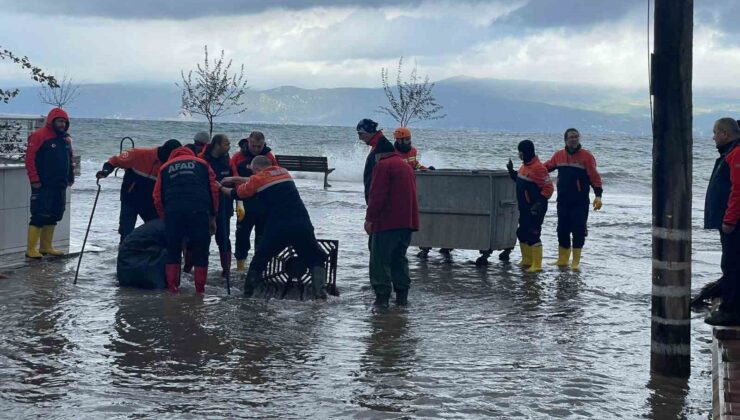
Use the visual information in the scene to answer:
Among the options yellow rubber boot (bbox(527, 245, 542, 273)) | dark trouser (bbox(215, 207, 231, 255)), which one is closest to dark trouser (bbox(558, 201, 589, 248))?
yellow rubber boot (bbox(527, 245, 542, 273))

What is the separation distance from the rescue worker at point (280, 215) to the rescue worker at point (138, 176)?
147 cm

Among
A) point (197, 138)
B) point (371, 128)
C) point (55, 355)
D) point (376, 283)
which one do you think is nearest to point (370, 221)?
point (376, 283)

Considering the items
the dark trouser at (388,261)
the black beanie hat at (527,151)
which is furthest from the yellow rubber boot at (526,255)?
the dark trouser at (388,261)

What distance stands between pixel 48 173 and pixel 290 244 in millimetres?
3820

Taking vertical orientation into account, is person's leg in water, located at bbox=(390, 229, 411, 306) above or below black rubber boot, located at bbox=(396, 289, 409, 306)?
above

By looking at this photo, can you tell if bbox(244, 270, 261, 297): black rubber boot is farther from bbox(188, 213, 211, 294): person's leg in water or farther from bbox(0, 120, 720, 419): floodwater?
bbox(188, 213, 211, 294): person's leg in water

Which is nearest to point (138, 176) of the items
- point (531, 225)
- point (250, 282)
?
point (250, 282)

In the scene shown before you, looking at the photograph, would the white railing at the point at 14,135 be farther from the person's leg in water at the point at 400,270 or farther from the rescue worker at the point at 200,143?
the person's leg in water at the point at 400,270

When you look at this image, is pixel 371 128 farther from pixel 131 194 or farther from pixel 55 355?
pixel 55 355

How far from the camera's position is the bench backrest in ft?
98.1

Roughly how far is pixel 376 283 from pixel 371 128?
6.48ft

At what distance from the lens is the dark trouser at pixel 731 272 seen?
8141mm

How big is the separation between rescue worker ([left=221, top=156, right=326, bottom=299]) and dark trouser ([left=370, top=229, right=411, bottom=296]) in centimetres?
63

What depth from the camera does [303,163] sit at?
99.2ft
